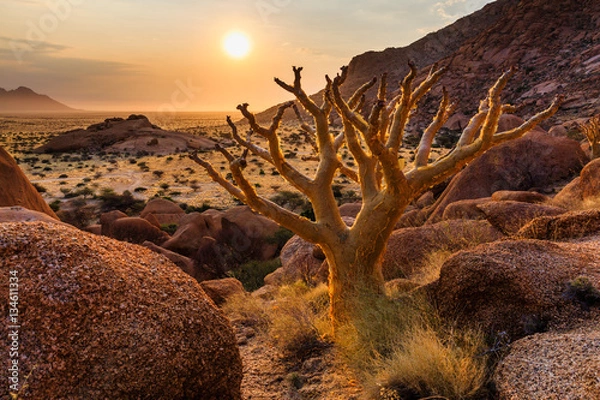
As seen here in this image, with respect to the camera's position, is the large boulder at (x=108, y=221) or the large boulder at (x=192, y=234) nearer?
the large boulder at (x=192, y=234)

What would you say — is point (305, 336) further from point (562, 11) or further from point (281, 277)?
point (562, 11)

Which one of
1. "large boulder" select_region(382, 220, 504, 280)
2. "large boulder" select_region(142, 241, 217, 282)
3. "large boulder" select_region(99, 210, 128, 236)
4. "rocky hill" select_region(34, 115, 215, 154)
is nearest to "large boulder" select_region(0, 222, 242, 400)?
"large boulder" select_region(382, 220, 504, 280)

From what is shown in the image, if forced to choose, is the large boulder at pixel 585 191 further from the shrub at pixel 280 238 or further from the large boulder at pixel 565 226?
the shrub at pixel 280 238

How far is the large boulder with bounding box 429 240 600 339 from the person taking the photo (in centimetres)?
327

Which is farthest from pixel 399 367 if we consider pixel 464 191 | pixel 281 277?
pixel 464 191

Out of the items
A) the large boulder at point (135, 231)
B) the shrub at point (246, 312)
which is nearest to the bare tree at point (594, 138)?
the shrub at point (246, 312)

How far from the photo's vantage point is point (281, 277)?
9.10m

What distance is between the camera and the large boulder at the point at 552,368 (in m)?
2.38

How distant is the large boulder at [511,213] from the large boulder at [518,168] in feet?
13.6

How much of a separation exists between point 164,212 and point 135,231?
3.86m

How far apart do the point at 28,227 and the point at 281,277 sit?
21.2 ft

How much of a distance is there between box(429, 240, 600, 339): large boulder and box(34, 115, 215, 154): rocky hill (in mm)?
39671

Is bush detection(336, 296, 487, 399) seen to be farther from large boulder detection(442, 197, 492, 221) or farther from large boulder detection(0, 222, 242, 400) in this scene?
large boulder detection(442, 197, 492, 221)

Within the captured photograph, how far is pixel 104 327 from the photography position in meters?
2.61
